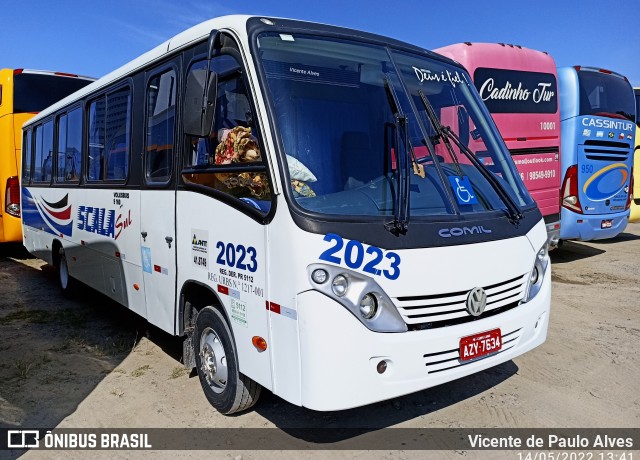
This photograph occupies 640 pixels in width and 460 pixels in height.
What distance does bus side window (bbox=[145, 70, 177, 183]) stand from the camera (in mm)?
4422

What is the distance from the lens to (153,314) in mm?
4809

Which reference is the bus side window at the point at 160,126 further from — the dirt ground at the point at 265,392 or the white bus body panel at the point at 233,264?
the dirt ground at the point at 265,392

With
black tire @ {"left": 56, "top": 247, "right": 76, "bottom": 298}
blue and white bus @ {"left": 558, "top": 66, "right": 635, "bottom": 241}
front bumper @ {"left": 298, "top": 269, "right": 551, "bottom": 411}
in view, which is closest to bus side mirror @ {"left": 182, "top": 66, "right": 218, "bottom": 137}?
front bumper @ {"left": 298, "top": 269, "right": 551, "bottom": 411}

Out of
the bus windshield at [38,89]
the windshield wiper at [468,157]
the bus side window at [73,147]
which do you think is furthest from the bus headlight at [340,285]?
the bus windshield at [38,89]

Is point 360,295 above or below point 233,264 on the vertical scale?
below

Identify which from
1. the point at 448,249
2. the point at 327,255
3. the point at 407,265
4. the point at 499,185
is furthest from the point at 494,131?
the point at 327,255

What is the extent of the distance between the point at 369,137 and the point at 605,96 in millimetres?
7917

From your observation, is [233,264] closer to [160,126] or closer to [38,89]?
[160,126]

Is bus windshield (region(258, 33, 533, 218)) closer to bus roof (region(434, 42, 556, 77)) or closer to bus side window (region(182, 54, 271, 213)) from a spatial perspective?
bus side window (region(182, 54, 271, 213))

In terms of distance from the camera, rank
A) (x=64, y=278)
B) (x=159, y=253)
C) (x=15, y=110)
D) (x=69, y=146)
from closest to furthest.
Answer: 1. (x=159, y=253)
2. (x=69, y=146)
3. (x=64, y=278)
4. (x=15, y=110)

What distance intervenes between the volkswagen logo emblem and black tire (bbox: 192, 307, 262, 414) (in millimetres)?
1545

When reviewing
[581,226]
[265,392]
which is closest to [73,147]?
[265,392]

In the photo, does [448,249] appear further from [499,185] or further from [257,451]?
[257,451]

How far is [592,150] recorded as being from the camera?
30.8ft
